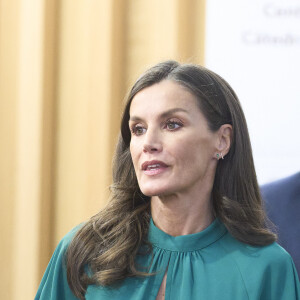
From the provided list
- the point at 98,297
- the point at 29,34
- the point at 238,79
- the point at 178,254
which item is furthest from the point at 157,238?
the point at 29,34

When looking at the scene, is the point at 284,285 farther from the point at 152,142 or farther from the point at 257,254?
the point at 152,142

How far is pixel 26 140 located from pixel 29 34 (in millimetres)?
343

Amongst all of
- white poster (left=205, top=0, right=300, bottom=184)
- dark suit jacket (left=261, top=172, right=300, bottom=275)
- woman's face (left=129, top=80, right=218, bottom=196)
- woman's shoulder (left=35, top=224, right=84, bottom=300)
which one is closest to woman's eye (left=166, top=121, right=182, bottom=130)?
woman's face (left=129, top=80, right=218, bottom=196)

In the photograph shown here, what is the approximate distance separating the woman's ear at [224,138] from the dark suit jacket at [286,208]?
44 centimetres

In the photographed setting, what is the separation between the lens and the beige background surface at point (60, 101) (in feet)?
6.46

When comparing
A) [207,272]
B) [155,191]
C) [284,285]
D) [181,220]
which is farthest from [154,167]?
[284,285]

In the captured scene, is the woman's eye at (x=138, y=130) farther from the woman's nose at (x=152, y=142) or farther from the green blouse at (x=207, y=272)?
the green blouse at (x=207, y=272)

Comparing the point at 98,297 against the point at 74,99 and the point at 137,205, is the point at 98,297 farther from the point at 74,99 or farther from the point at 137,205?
the point at 74,99

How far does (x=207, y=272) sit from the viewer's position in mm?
1325

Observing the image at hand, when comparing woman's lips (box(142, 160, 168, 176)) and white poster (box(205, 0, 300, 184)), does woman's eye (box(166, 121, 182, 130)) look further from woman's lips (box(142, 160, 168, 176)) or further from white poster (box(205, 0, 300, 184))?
→ white poster (box(205, 0, 300, 184))

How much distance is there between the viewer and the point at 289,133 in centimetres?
197

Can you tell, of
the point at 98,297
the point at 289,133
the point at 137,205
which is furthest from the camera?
the point at 289,133

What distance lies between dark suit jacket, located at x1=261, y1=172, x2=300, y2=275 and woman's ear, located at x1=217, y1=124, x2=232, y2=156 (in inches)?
17.4

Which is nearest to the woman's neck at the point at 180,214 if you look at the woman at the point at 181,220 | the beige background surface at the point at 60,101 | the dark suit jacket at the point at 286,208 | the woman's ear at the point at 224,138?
the woman at the point at 181,220
